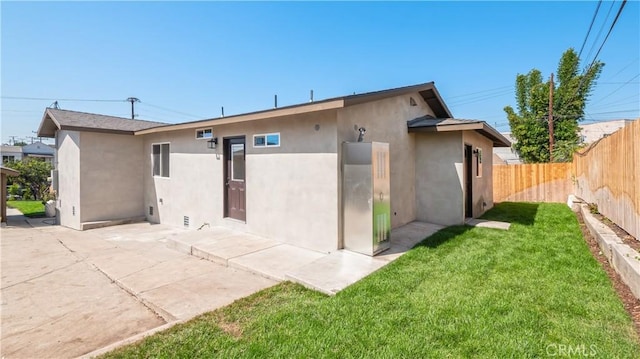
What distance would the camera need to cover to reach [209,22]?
911cm

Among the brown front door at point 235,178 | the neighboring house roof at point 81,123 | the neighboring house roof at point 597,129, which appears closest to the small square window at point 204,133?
the brown front door at point 235,178

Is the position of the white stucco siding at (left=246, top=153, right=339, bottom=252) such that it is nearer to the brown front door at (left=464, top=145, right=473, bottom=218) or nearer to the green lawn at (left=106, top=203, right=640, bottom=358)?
the green lawn at (left=106, top=203, right=640, bottom=358)

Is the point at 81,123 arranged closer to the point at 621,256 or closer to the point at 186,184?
the point at 186,184

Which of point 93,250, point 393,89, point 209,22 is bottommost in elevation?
point 93,250

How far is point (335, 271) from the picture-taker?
452 cm

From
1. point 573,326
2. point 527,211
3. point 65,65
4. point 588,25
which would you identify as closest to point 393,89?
point 573,326

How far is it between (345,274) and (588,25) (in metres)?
9.15

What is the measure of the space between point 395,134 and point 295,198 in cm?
311

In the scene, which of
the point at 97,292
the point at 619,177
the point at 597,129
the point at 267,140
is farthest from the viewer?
the point at 597,129

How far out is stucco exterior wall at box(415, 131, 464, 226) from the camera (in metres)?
7.69

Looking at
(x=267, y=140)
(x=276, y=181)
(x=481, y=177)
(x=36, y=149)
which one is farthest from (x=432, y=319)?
(x=36, y=149)

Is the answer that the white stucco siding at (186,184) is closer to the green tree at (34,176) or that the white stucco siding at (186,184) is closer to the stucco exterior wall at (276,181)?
the stucco exterior wall at (276,181)

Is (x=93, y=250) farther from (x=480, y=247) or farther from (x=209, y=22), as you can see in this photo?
(x=480, y=247)

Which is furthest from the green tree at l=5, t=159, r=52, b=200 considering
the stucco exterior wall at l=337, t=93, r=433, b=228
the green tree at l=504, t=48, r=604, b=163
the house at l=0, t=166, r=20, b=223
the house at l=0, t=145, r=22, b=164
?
the green tree at l=504, t=48, r=604, b=163
